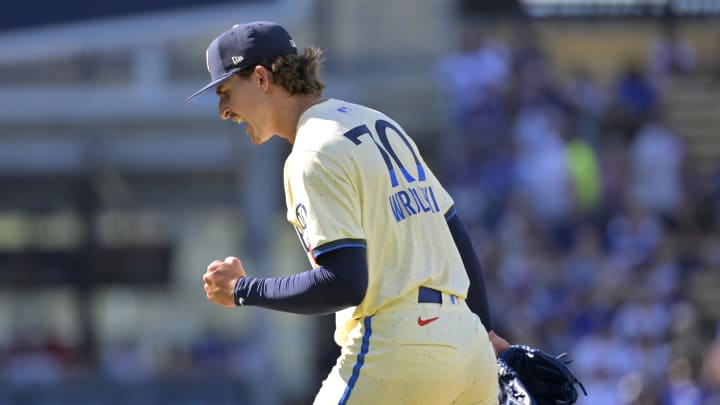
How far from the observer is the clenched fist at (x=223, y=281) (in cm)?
432

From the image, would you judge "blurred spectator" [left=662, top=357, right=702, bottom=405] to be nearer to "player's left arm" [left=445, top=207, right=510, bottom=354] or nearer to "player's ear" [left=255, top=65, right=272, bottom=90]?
"player's left arm" [left=445, top=207, right=510, bottom=354]

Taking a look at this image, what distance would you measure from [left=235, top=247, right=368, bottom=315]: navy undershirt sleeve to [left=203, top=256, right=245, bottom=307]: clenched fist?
21 centimetres

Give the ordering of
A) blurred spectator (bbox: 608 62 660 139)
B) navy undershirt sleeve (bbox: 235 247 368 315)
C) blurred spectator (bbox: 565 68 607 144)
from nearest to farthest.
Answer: navy undershirt sleeve (bbox: 235 247 368 315)
blurred spectator (bbox: 565 68 607 144)
blurred spectator (bbox: 608 62 660 139)

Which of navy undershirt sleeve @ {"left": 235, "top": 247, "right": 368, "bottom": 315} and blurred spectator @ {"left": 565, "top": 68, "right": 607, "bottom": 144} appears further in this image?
blurred spectator @ {"left": 565, "top": 68, "right": 607, "bottom": 144}

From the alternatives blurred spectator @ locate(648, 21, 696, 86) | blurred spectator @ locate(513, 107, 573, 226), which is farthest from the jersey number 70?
blurred spectator @ locate(648, 21, 696, 86)

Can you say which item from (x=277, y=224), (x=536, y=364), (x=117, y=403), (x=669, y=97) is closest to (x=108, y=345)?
(x=117, y=403)

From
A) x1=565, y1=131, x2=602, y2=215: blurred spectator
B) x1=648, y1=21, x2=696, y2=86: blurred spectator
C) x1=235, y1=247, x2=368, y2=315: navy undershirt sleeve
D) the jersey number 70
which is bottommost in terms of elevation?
x1=565, y1=131, x2=602, y2=215: blurred spectator

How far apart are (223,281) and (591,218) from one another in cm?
974

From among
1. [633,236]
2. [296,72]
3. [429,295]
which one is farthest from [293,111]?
[633,236]

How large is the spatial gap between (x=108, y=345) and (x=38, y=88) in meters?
2.95

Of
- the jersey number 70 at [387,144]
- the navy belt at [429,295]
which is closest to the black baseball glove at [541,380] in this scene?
the navy belt at [429,295]

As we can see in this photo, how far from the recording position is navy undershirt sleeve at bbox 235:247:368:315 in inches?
159

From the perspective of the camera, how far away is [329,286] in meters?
4.04

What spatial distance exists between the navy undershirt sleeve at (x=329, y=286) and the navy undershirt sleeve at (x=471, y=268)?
604 millimetres
